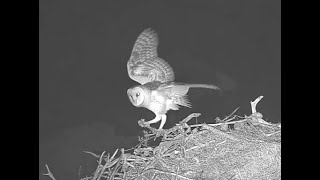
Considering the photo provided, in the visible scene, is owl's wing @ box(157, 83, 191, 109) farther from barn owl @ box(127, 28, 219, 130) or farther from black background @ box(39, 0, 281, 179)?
black background @ box(39, 0, 281, 179)

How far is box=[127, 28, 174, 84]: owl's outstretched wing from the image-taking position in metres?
1.87

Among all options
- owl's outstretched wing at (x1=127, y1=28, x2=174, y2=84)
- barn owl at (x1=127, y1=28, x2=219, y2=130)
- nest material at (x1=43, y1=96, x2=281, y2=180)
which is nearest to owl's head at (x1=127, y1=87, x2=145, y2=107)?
barn owl at (x1=127, y1=28, x2=219, y2=130)

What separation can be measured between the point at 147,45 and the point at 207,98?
38 cm

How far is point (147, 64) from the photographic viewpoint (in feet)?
6.17

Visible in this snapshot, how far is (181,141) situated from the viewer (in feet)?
4.07

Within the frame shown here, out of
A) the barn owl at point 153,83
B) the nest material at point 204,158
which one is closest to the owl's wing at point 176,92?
the barn owl at point 153,83

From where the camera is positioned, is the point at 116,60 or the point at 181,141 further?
the point at 116,60

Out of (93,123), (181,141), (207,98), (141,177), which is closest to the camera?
(141,177)

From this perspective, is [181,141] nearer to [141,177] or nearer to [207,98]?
[141,177]

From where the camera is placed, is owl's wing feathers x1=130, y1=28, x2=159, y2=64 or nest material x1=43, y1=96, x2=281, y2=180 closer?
nest material x1=43, y1=96, x2=281, y2=180

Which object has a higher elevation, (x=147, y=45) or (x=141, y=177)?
(x=147, y=45)

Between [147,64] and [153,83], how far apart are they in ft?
0.36
